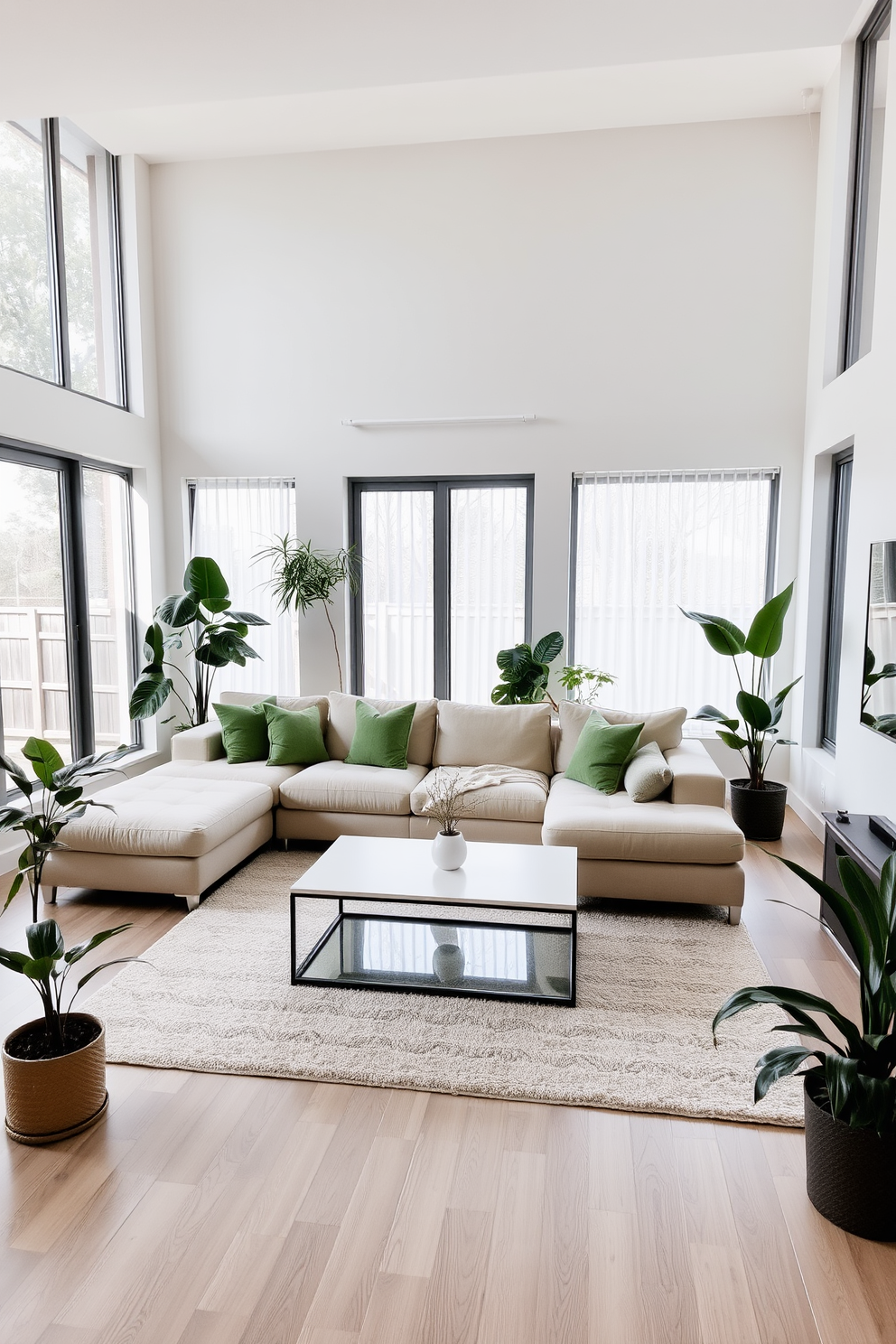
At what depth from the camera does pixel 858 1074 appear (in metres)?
1.81

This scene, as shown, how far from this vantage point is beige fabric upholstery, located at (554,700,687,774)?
4.61 meters

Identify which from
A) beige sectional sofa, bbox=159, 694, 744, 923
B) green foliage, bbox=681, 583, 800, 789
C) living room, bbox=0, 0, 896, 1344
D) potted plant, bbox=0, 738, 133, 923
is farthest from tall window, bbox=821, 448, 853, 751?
potted plant, bbox=0, 738, 133, 923

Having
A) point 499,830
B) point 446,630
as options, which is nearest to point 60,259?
point 446,630

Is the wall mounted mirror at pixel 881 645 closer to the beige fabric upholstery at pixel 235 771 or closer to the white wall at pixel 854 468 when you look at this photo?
the white wall at pixel 854 468

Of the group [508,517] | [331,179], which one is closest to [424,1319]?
[508,517]

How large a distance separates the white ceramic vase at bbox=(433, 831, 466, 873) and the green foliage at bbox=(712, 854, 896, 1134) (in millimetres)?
1572

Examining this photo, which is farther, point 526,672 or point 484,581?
point 484,581

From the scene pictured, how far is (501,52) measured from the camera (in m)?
2.40

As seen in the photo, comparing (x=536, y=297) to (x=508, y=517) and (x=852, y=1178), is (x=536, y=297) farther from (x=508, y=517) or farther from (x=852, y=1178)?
(x=852, y=1178)

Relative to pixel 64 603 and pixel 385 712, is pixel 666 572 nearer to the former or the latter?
pixel 385 712

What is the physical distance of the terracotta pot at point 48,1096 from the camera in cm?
220

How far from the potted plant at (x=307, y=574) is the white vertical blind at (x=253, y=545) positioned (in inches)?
4.5

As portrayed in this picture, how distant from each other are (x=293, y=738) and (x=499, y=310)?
3.18m

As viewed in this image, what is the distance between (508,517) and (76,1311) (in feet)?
16.1
